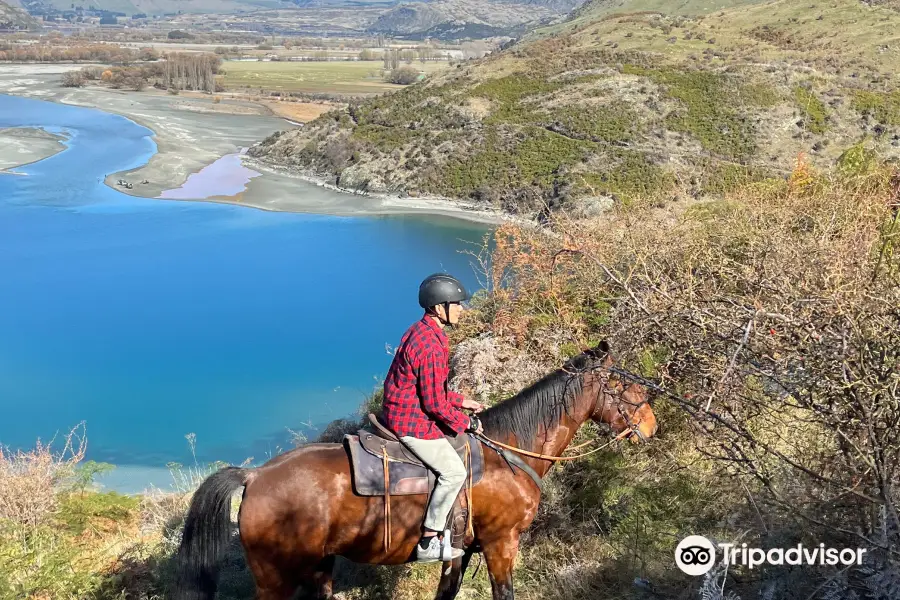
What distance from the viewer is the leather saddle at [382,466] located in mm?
4227

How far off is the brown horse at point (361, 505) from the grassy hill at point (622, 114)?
2570cm

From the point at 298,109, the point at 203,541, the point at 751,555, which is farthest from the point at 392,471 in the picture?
the point at 298,109

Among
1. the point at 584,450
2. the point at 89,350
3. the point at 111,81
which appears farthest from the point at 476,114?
the point at 111,81

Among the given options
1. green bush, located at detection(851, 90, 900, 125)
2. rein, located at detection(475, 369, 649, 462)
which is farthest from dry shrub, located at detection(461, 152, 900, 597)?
green bush, located at detection(851, 90, 900, 125)

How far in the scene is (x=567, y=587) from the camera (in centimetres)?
491

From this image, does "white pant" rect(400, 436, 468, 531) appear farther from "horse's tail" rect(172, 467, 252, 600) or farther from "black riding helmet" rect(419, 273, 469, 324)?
"horse's tail" rect(172, 467, 252, 600)

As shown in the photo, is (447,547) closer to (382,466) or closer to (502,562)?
(502,562)

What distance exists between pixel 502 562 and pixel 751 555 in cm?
162

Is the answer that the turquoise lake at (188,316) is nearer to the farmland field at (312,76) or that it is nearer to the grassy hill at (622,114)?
the grassy hill at (622,114)

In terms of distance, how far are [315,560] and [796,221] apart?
26.8 ft

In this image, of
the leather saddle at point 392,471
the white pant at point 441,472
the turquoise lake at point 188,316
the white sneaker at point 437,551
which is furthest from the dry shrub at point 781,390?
the turquoise lake at point 188,316

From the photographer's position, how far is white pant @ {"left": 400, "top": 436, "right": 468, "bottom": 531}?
167 inches

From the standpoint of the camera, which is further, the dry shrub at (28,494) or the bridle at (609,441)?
the dry shrub at (28,494)

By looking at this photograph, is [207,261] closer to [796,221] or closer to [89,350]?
[89,350]
